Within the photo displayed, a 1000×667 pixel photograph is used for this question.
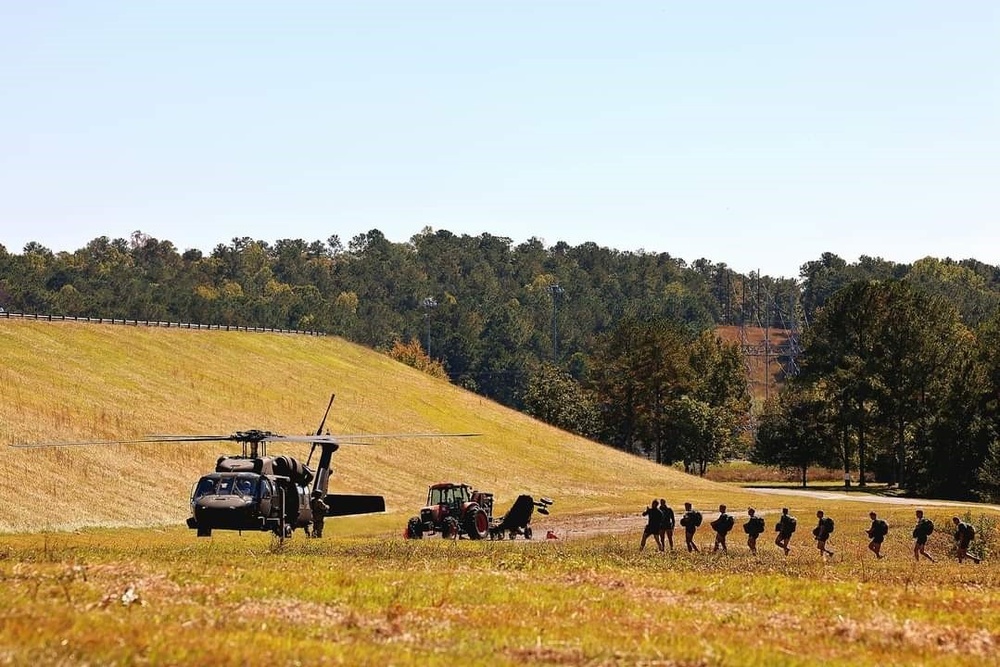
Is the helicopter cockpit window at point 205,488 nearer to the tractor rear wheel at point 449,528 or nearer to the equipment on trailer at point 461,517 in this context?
the equipment on trailer at point 461,517

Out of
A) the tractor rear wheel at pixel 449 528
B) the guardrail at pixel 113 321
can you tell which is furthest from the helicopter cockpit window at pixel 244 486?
the guardrail at pixel 113 321

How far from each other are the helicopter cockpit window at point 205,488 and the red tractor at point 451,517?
11.2m

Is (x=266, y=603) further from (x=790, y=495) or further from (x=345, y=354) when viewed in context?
(x=345, y=354)

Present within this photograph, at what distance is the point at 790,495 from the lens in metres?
107

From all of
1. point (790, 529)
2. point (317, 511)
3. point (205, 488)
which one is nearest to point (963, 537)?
point (790, 529)

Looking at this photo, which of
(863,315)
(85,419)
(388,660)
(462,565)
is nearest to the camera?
(388,660)

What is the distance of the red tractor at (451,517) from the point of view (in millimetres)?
49000

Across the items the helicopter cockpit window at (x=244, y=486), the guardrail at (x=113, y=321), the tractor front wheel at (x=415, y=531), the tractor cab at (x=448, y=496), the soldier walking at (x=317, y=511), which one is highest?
the guardrail at (x=113, y=321)

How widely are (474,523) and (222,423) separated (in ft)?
171

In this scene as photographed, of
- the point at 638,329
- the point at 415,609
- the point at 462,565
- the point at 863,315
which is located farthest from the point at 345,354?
the point at 415,609

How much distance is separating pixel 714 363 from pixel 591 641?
148256mm

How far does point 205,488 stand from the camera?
3891cm

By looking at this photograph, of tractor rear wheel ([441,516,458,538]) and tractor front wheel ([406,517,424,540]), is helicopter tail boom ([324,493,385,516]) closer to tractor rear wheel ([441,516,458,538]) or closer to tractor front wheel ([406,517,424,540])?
tractor front wheel ([406,517,424,540])

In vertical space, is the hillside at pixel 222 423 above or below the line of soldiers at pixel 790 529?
A: above
